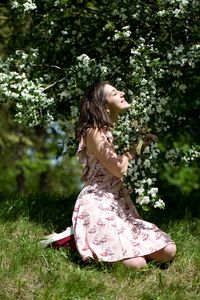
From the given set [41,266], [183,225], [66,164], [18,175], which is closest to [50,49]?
[183,225]

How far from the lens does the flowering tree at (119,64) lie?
5.04 meters

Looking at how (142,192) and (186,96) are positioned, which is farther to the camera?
(186,96)

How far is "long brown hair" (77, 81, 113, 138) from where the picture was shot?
5.08 m

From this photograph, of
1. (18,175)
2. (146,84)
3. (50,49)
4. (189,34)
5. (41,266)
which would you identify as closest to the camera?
(41,266)

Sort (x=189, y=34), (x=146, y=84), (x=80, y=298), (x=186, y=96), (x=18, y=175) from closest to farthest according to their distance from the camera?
(x=80, y=298) → (x=146, y=84) → (x=189, y=34) → (x=186, y=96) → (x=18, y=175)

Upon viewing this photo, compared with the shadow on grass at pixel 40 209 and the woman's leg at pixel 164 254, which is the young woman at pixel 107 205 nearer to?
the woman's leg at pixel 164 254

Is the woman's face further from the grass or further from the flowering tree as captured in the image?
the grass

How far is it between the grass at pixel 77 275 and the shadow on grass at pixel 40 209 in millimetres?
224

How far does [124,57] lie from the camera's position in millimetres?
5996

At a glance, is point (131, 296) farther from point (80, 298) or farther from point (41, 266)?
point (41, 266)

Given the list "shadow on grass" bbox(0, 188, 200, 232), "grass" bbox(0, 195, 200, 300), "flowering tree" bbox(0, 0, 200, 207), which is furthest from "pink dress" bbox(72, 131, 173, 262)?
"shadow on grass" bbox(0, 188, 200, 232)

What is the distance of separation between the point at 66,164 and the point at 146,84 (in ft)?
48.1

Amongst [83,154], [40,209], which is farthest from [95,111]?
[40,209]

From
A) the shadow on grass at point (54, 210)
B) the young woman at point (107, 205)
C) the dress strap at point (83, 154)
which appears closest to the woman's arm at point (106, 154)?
the young woman at point (107, 205)
